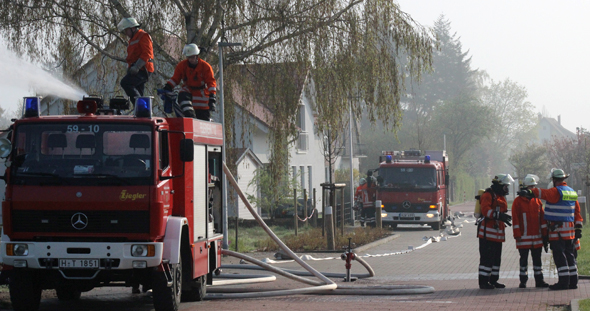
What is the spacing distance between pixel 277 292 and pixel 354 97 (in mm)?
7192

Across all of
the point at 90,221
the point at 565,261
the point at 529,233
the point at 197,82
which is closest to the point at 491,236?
the point at 529,233

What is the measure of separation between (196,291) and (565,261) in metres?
5.68

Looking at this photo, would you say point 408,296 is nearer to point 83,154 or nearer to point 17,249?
point 83,154

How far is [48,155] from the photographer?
893 cm

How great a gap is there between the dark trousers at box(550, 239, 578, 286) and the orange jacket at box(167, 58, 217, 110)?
5.86 meters

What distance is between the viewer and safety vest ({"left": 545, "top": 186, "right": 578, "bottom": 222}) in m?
12.4

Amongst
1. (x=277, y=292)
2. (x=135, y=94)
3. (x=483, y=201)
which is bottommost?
(x=277, y=292)

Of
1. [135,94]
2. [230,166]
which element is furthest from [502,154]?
[135,94]

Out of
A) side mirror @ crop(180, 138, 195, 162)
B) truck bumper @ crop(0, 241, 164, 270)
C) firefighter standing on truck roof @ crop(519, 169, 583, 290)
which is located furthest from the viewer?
firefighter standing on truck roof @ crop(519, 169, 583, 290)

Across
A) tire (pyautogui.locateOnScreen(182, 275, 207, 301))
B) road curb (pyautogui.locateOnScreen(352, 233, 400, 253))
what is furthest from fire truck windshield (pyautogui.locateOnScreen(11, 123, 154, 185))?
road curb (pyautogui.locateOnScreen(352, 233, 400, 253))

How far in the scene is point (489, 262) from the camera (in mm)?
12297

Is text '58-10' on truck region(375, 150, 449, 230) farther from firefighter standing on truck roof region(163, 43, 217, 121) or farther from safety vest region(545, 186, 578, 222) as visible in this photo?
firefighter standing on truck roof region(163, 43, 217, 121)

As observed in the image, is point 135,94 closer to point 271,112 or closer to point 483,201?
point 483,201

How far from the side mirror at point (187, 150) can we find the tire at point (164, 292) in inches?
50.7
